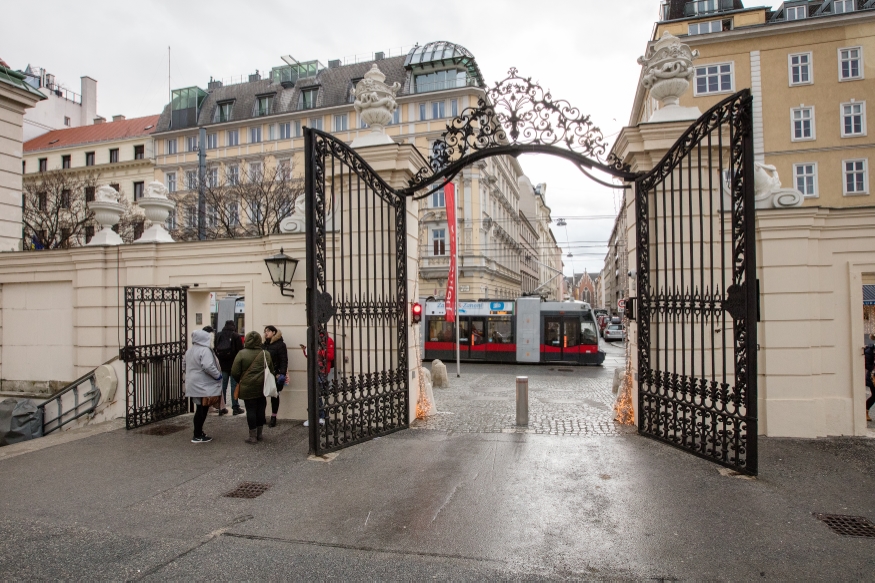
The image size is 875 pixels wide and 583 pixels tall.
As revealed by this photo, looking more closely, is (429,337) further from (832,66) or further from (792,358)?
(832,66)

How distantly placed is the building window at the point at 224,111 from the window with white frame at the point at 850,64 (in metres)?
41.7

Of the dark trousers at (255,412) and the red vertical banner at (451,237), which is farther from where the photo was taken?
the red vertical banner at (451,237)

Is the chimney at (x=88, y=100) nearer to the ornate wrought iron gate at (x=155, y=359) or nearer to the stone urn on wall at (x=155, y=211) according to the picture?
the stone urn on wall at (x=155, y=211)

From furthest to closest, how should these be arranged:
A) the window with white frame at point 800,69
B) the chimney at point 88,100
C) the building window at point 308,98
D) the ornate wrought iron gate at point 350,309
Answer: the chimney at point 88,100
the building window at point 308,98
the window with white frame at point 800,69
the ornate wrought iron gate at point 350,309

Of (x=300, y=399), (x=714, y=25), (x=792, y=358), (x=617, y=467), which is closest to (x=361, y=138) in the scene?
(x=300, y=399)

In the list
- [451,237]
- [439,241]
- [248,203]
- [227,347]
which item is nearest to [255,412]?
[227,347]

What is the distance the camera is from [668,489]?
5.27 metres

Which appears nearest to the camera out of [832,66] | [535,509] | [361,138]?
[535,509]

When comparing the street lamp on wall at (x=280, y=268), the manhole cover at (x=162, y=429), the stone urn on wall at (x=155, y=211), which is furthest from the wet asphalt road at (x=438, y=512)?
the stone urn on wall at (x=155, y=211)

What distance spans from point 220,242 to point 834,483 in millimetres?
9395

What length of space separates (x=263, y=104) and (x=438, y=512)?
44.4 m

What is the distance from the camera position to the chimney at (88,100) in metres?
50.0

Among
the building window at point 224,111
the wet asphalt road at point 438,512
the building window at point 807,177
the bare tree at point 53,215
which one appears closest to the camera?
the wet asphalt road at point 438,512

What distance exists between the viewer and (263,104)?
4291 centimetres
